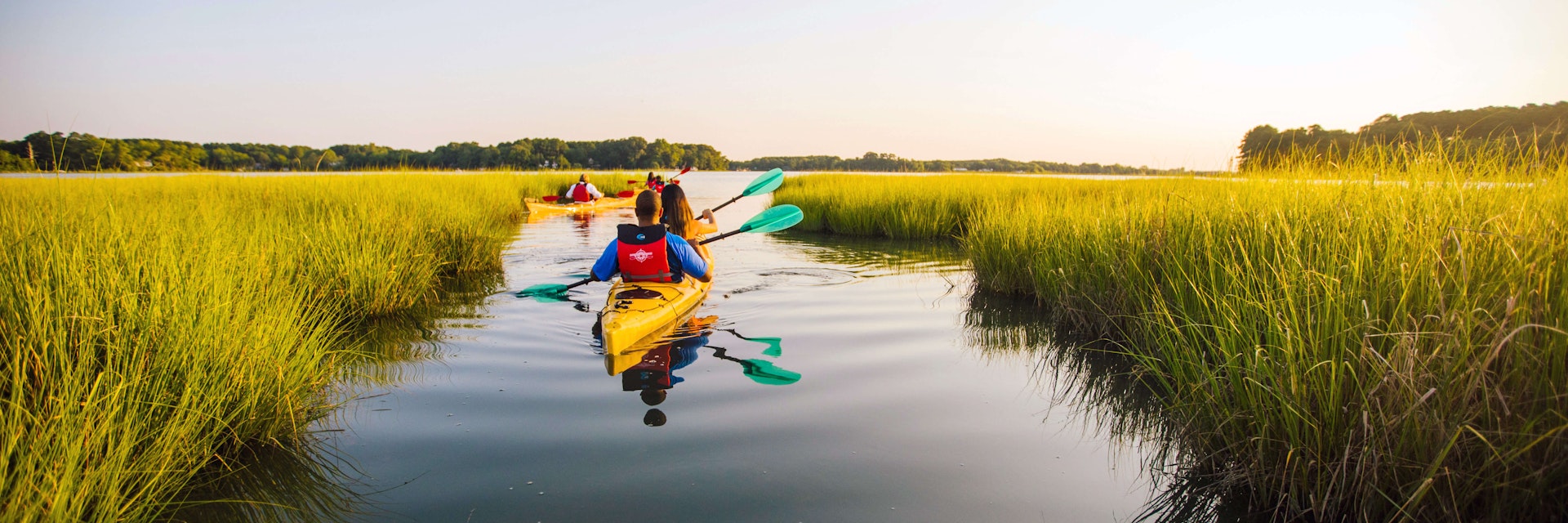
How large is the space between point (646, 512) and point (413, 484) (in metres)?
1.04

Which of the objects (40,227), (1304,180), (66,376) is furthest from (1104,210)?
(40,227)

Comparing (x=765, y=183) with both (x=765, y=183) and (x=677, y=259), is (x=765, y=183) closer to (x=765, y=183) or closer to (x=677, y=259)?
(x=765, y=183)

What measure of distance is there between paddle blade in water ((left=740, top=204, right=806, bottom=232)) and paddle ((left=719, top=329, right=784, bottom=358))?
304cm

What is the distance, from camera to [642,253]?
5895 mm

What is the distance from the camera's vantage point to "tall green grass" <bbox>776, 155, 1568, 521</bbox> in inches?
84.0

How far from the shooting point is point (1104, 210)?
6598 millimetres

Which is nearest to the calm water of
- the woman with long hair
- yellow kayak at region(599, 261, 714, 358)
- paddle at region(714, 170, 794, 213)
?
yellow kayak at region(599, 261, 714, 358)

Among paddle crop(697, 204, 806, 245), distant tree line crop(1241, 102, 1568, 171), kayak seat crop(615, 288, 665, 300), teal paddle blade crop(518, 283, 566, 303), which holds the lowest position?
teal paddle blade crop(518, 283, 566, 303)

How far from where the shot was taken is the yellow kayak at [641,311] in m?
4.95

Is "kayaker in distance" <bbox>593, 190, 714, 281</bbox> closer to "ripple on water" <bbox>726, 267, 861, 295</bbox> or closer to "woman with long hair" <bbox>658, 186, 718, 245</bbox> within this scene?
"woman with long hair" <bbox>658, 186, 718, 245</bbox>

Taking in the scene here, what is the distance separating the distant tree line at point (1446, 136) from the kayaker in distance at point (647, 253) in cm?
453

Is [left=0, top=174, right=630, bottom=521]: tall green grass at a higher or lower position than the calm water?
higher

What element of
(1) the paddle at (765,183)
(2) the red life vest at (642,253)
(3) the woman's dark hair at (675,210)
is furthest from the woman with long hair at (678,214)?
(1) the paddle at (765,183)

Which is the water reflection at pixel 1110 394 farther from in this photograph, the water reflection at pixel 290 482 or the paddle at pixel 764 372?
the water reflection at pixel 290 482
